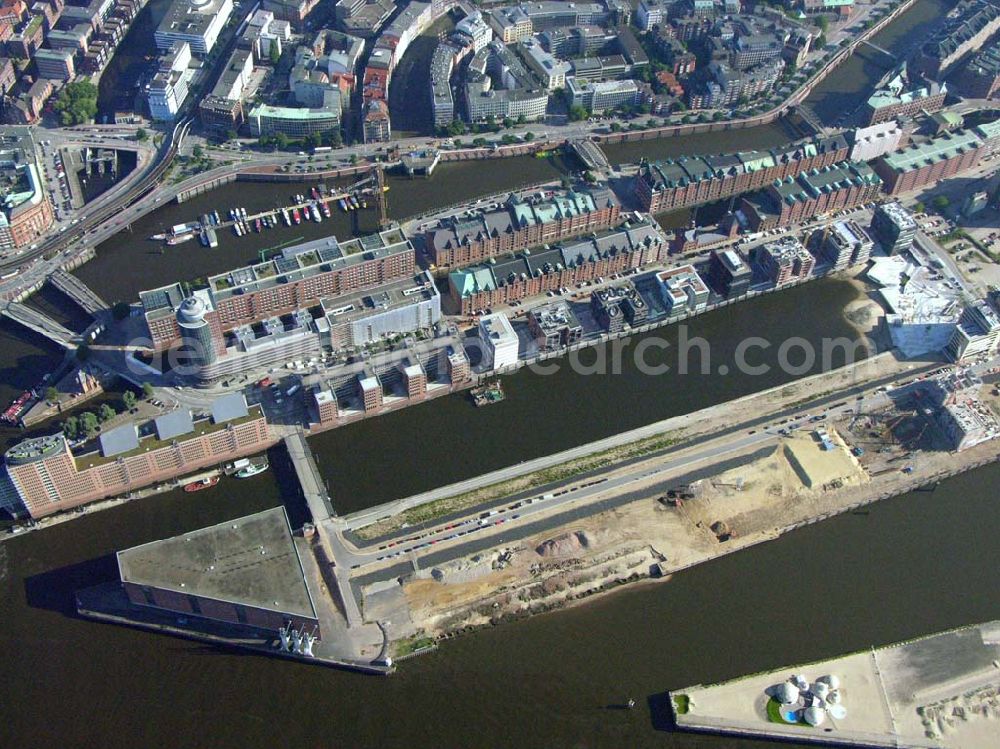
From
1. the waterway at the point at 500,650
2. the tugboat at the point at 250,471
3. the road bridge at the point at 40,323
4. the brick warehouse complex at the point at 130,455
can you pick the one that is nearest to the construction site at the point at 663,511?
the waterway at the point at 500,650

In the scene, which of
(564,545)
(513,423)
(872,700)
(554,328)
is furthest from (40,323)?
(872,700)

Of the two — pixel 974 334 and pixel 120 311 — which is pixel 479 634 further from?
pixel 974 334

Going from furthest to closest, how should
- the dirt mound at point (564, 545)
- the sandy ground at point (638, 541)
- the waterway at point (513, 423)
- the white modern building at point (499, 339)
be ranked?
Result: the white modern building at point (499, 339), the waterway at point (513, 423), the dirt mound at point (564, 545), the sandy ground at point (638, 541)

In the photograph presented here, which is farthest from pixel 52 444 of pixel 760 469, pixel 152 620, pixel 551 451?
pixel 760 469

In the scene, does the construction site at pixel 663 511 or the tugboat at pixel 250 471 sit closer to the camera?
the construction site at pixel 663 511

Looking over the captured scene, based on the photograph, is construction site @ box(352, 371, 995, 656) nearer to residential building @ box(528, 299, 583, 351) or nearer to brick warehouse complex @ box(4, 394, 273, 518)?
residential building @ box(528, 299, 583, 351)

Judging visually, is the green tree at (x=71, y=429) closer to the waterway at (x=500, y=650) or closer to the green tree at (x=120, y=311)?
the waterway at (x=500, y=650)

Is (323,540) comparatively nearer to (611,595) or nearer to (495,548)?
(495,548)
